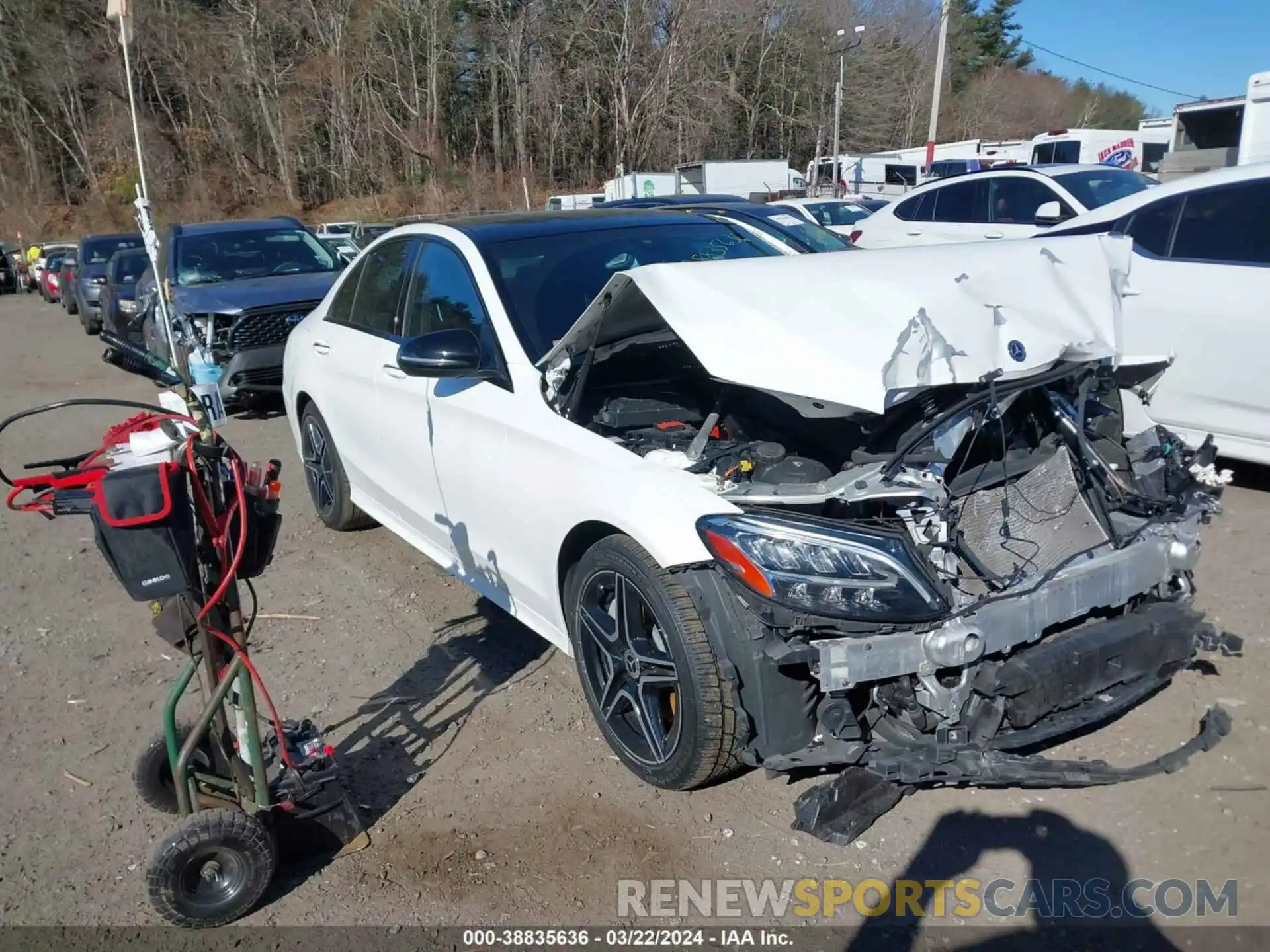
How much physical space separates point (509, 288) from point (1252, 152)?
47.6 ft

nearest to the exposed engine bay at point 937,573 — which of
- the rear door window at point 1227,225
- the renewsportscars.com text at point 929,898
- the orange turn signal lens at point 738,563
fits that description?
the orange turn signal lens at point 738,563

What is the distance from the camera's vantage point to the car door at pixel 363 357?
4594 millimetres

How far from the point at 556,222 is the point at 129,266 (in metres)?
14.5

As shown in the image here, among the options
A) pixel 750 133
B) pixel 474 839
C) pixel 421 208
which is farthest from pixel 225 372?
pixel 750 133

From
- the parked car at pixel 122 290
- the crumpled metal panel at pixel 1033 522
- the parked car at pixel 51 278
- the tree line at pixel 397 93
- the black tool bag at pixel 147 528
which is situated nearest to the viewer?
the black tool bag at pixel 147 528

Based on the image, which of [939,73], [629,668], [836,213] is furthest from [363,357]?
[939,73]

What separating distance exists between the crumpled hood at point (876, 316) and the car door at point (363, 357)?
1.59 m

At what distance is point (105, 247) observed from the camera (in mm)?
19812

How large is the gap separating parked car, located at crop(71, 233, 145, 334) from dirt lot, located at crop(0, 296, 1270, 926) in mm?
14531

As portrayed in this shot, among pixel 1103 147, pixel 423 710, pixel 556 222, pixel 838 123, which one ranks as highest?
pixel 838 123

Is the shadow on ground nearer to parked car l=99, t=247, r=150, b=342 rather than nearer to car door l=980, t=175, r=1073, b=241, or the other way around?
car door l=980, t=175, r=1073, b=241

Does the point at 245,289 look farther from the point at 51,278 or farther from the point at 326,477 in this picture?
the point at 51,278

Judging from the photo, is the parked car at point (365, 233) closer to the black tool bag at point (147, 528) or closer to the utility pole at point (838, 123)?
the utility pole at point (838, 123)

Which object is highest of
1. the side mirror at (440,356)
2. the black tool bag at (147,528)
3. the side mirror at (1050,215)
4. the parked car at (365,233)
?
the side mirror at (1050,215)
